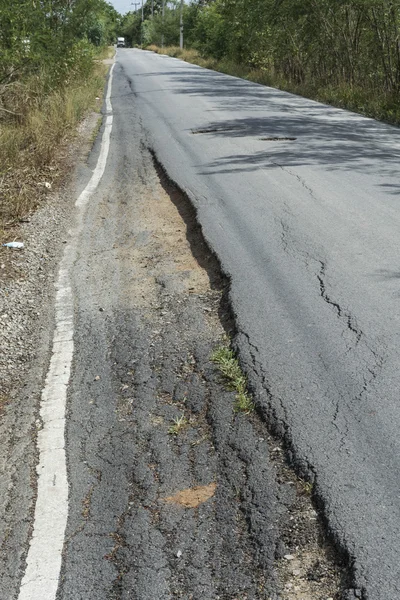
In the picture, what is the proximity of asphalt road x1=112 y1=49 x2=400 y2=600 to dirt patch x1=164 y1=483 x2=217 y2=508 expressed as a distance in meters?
0.44

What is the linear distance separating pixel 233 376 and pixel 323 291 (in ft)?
4.64

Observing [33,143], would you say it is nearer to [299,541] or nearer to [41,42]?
[41,42]

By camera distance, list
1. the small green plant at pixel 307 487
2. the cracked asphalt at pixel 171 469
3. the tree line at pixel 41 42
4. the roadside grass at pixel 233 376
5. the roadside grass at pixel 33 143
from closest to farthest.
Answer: the cracked asphalt at pixel 171 469 < the small green plant at pixel 307 487 < the roadside grass at pixel 233 376 < the roadside grass at pixel 33 143 < the tree line at pixel 41 42

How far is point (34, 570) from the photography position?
3.08 m

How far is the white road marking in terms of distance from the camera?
3039mm

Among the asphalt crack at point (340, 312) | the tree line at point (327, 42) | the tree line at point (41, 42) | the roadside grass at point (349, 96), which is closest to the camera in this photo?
the asphalt crack at point (340, 312)

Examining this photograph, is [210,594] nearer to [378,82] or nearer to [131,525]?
[131,525]

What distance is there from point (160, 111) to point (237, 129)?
4.12 meters

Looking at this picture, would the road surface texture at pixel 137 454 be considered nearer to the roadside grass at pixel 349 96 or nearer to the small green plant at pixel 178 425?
the small green plant at pixel 178 425

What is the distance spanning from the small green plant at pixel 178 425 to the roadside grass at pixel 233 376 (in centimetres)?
28

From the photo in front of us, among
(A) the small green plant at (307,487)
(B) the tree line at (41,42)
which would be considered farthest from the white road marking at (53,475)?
(B) the tree line at (41,42)

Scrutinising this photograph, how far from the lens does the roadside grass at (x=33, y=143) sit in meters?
8.93

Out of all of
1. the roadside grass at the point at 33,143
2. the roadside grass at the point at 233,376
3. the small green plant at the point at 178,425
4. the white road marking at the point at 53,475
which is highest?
the roadside grass at the point at 233,376

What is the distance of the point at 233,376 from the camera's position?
15.0ft
